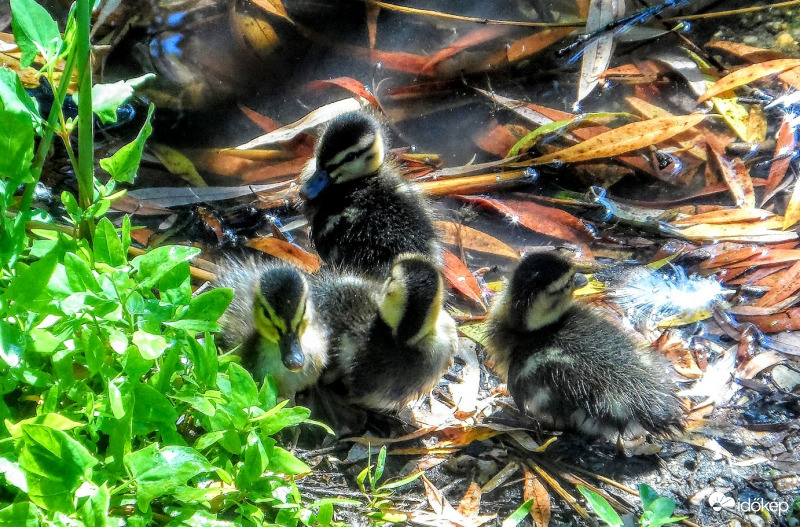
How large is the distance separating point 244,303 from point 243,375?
1.03 metres

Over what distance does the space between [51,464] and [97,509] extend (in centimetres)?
11

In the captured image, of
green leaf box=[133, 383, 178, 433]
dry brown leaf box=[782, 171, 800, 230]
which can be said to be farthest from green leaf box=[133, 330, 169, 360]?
dry brown leaf box=[782, 171, 800, 230]

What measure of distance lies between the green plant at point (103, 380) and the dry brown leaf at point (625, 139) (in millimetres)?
2475

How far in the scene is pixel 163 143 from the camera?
389 centimetres

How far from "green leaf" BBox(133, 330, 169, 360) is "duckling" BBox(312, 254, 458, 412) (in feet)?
3.90

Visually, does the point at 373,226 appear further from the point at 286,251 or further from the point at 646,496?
the point at 646,496

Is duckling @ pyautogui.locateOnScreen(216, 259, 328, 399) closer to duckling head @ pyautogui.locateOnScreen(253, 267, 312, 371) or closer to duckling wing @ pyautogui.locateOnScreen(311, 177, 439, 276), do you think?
duckling head @ pyautogui.locateOnScreen(253, 267, 312, 371)

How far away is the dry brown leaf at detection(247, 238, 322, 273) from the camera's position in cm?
356

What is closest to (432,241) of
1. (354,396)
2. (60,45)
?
(354,396)

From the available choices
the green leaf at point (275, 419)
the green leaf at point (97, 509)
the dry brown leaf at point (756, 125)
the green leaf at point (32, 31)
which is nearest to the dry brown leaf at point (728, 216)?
the dry brown leaf at point (756, 125)

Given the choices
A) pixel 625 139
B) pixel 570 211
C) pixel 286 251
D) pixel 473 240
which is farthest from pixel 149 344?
pixel 625 139

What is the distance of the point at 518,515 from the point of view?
234cm

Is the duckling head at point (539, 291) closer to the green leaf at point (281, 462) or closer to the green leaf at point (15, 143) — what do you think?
the green leaf at point (281, 462)

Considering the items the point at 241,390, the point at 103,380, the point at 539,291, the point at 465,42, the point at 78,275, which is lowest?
the point at 539,291
